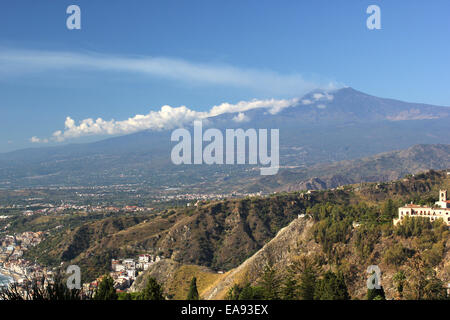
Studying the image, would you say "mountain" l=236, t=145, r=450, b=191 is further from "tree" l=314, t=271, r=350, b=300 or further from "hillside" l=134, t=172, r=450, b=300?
"tree" l=314, t=271, r=350, b=300

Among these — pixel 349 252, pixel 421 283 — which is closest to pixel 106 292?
pixel 421 283

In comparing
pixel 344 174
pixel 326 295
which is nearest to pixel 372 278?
pixel 326 295

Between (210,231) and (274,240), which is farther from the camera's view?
(210,231)

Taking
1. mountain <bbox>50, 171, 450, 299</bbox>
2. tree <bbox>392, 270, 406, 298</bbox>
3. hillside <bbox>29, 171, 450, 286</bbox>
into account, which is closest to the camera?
tree <bbox>392, 270, 406, 298</bbox>

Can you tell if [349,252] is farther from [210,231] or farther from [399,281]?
[210,231]

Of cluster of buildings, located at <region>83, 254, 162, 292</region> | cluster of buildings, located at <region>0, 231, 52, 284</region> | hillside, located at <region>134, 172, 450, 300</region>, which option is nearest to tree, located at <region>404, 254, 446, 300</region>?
hillside, located at <region>134, 172, 450, 300</region>

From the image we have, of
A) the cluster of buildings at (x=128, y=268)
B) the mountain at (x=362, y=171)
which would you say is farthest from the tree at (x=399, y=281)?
the mountain at (x=362, y=171)
